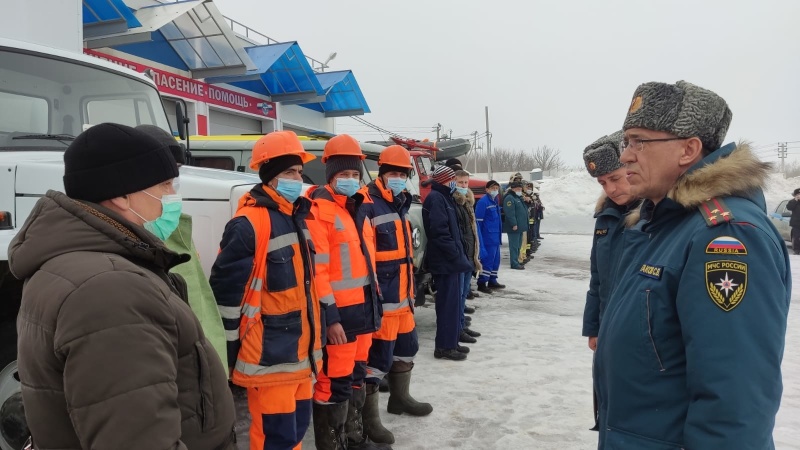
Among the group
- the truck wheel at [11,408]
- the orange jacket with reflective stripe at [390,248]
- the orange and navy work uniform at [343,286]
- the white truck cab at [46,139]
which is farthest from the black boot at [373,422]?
the truck wheel at [11,408]

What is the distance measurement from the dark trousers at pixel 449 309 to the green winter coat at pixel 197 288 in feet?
10.8

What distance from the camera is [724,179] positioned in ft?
5.08

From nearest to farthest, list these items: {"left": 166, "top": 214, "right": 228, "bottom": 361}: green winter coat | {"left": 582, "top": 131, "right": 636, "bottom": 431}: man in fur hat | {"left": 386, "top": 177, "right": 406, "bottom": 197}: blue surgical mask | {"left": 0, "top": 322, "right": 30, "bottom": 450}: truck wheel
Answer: {"left": 166, "top": 214, "right": 228, "bottom": 361}: green winter coat, {"left": 0, "top": 322, "right": 30, "bottom": 450}: truck wheel, {"left": 582, "top": 131, "right": 636, "bottom": 431}: man in fur hat, {"left": 386, "top": 177, "right": 406, "bottom": 197}: blue surgical mask

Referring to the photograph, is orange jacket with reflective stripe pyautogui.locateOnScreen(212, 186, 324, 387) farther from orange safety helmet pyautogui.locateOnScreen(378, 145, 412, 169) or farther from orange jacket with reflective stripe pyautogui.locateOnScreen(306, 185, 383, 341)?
orange safety helmet pyautogui.locateOnScreen(378, 145, 412, 169)

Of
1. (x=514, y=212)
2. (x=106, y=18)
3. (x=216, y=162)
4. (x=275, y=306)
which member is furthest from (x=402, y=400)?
(x=106, y=18)

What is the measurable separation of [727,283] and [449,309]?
4.22 meters

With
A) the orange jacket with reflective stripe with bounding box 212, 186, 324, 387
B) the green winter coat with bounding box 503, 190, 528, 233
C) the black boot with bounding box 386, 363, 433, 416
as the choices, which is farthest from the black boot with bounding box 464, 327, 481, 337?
the green winter coat with bounding box 503, 190, 528, 233

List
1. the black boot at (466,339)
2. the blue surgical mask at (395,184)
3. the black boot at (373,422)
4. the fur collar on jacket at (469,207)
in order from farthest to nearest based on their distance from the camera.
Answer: the fur collar on jacket at (469,207) < the black boot at (466,339) < the blue surgical mask at (395,184) < the black boot at (373,422)

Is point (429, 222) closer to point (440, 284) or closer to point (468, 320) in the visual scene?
point (440, 284)

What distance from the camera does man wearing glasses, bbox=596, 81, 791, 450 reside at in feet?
4.53

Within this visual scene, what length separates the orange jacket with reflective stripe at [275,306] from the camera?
2727 millimetres

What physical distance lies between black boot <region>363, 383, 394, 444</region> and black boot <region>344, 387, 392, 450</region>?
10cm

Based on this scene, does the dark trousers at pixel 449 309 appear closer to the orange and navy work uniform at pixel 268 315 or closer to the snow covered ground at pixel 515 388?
the snow covered ground at pixel 515 388

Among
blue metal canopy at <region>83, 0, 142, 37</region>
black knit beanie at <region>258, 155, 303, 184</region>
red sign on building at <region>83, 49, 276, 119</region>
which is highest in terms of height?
blue metal canopy at <region>83, 0, 142, 37</region>
